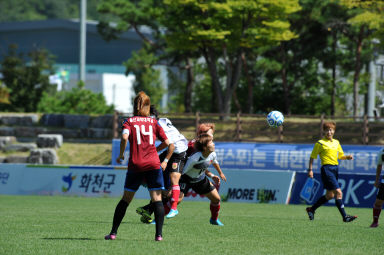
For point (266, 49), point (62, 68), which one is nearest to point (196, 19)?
point (266, 49)

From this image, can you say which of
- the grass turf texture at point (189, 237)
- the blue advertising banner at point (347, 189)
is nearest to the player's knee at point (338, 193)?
the grass turf texture at point (189, 237)

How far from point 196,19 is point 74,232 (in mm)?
25385

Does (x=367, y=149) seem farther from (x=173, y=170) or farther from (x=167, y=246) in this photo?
(x=167, y=246)

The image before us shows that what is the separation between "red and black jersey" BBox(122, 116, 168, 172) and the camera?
27.2 ft

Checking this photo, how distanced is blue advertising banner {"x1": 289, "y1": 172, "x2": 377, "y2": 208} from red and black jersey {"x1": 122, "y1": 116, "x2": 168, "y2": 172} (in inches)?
471

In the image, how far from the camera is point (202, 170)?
420 inches

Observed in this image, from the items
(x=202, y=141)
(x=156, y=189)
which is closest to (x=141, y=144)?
(x=156, y=189)

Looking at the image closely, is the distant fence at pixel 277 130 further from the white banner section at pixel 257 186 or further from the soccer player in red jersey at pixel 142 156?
the soccer player in red jersey at pixel 142 156

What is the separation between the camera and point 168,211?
1129 centimetres

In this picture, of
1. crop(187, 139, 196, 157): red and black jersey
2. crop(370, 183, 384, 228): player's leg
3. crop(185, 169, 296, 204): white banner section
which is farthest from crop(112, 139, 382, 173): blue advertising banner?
crop(187, 139, 196, 157): red and black jersey

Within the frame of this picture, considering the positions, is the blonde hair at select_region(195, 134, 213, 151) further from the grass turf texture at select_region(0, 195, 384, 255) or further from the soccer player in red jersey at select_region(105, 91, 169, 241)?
the soccer player in red jersey at select_region(105, 91, 169, 241)

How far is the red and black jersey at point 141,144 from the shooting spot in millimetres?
8305

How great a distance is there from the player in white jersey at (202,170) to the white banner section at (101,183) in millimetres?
9383

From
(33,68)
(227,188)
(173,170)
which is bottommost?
(227,188)
